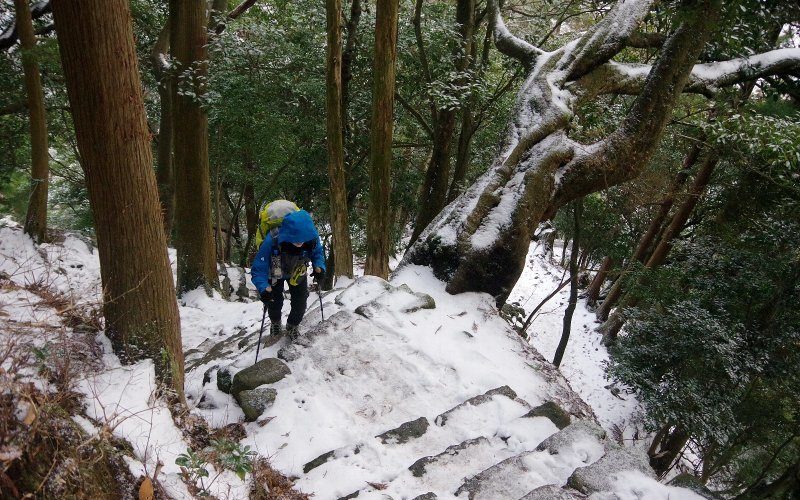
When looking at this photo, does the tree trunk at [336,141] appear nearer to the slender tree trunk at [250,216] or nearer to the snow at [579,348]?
the snow at [579,348]

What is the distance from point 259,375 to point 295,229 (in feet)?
4.69

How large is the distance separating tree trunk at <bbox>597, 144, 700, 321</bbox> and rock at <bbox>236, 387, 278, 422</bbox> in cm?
721

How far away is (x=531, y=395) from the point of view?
15.3 ft

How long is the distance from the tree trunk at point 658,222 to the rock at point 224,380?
24.2 ft

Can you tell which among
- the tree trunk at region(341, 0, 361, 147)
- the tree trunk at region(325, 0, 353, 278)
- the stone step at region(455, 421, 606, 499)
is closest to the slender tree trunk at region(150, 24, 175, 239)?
the tree trunk at region(341, 0, 361, 147)

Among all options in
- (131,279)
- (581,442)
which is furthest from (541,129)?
(131,279)

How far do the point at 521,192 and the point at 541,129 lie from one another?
104 cm

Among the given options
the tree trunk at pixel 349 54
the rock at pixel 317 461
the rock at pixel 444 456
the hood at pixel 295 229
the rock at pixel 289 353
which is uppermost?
the tree trunk at pixel 349 54

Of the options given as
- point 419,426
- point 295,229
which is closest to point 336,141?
point 295,229

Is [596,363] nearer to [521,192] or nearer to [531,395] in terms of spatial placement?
[521,192]

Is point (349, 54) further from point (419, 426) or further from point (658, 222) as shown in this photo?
point (658, 222)

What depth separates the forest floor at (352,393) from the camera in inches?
120

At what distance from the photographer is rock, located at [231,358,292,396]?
4332 mm

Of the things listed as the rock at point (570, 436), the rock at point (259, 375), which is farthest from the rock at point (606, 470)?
the rock at point (259, 375)
